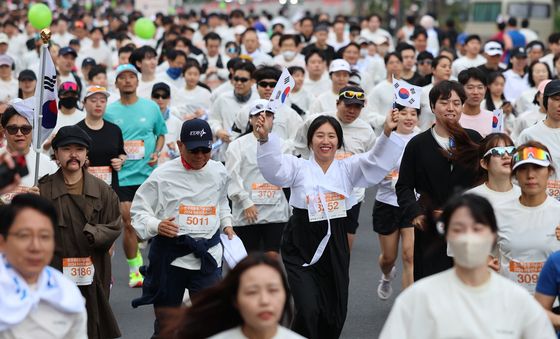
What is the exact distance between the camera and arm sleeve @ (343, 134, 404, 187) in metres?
8.62

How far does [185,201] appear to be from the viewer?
8906 millimetres

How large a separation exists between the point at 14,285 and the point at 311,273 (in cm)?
352

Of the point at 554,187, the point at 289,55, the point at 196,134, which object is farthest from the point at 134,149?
the point at 289,55

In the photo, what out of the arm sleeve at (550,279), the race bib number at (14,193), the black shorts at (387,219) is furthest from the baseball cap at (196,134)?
the arm sleeve at (550,279)

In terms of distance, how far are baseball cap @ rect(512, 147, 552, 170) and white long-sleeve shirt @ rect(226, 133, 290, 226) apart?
3.72 meters

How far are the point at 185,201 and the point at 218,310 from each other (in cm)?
345

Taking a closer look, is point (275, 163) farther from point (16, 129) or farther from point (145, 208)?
point (16, 129)

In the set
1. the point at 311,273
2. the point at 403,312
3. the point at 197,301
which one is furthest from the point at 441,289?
the point at 311,273

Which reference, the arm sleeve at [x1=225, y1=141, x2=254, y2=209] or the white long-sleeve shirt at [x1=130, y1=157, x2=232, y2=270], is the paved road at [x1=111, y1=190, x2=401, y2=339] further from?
the white long-sleeve shirt at [x1=130, y1=157, x2=232, y2=270]

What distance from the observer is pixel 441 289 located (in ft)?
17.1

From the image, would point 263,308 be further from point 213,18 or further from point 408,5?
point 408,5

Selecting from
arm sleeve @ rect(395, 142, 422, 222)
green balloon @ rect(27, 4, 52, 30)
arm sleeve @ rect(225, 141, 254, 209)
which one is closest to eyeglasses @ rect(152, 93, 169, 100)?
arm sleeve @ rect(225, 141, 254, 209)

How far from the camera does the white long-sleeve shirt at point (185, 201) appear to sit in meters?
8.88

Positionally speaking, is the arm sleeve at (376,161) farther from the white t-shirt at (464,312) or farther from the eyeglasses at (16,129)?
the white t-shirt at (464,312)
